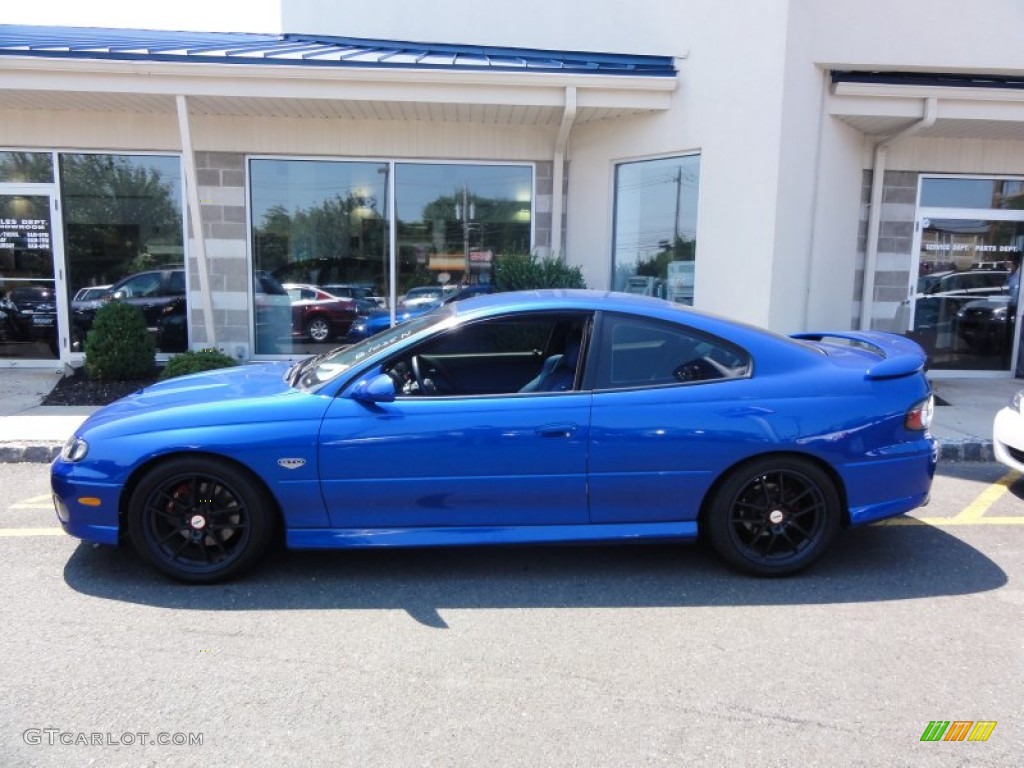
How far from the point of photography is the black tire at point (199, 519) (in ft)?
12.2

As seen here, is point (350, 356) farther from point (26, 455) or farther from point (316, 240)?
point (316, 240)

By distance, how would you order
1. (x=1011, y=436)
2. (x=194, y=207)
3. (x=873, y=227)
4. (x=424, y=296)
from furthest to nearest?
1. (x=424, y=296)
2. (x=873, y=227)
3. (x=194, y=207)
4. (x=1011, y=436)

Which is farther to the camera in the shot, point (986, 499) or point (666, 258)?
point (666, 258)

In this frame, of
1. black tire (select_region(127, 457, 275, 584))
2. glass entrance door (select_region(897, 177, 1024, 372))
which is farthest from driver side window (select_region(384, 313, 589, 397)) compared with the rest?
glass entrance door (select_region(897, 177, 1024, 372))

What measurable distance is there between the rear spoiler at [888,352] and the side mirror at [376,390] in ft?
8.23

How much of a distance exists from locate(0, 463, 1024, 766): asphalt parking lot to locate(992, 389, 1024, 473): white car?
1226 mm

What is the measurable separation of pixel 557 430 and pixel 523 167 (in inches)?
266

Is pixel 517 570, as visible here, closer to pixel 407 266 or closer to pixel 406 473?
pixel 406 473

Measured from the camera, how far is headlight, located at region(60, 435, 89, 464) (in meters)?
3.76

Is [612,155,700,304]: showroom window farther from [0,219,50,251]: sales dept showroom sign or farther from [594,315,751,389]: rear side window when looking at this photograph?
[0,219,50,251]: sales dept showroom sign

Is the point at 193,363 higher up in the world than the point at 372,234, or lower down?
lower down

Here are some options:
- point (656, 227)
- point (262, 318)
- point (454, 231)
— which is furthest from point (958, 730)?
point (262, 318)

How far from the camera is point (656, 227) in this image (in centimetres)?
912

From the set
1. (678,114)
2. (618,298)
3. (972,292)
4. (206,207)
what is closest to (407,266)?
(206,207)
